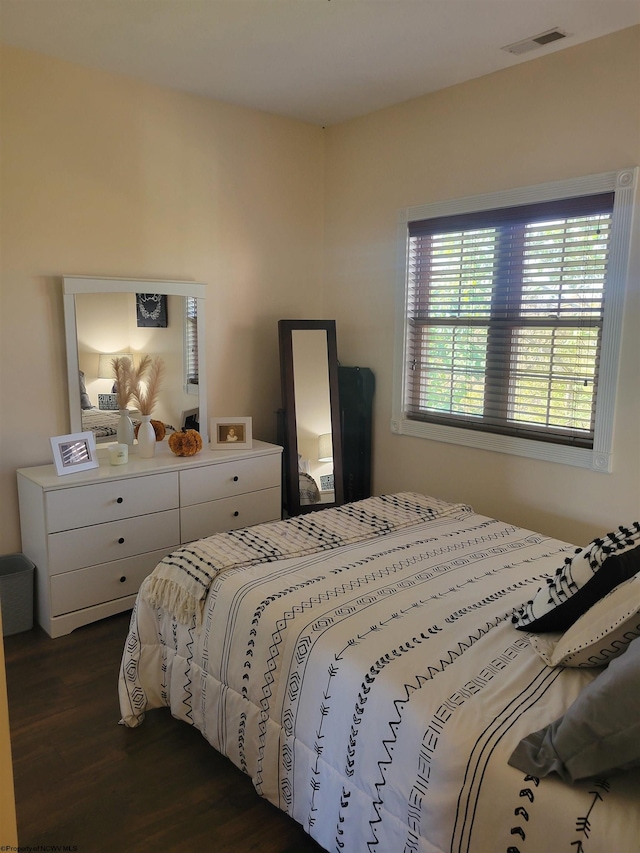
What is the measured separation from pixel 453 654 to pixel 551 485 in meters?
1.70

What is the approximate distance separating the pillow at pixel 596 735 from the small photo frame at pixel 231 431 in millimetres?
2586

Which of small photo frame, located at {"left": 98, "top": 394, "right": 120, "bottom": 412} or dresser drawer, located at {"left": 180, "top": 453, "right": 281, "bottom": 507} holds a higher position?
small photo frame, located at {"left": 98, "top": 394, "right": 120, "bottom": 412}

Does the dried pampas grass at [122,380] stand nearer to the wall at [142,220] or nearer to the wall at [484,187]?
the wall at [142,220]

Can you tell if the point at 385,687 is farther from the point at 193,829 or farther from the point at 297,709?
the point at 193,829

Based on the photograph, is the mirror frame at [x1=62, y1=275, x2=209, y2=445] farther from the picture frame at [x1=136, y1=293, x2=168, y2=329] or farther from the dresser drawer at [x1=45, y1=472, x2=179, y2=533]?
the dresser drawer at [x1=45, y1=472, x2=179, y2=533]

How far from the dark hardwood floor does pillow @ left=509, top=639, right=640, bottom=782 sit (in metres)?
0.84

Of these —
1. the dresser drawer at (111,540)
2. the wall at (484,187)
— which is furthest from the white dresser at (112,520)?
the wall at (484,187)

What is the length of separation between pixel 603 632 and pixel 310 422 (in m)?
2.49

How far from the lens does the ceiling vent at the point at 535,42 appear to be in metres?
2.71

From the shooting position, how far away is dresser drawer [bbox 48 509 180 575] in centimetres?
288

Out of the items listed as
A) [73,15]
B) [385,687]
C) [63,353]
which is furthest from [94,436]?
[385,687]

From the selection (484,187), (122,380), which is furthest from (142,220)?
(484,187)

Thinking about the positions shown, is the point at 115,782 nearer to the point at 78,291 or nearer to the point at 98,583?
the point at 98,583

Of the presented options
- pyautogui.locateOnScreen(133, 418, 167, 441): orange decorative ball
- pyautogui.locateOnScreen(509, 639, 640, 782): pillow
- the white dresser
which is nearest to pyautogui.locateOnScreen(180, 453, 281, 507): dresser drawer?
the white dresser
